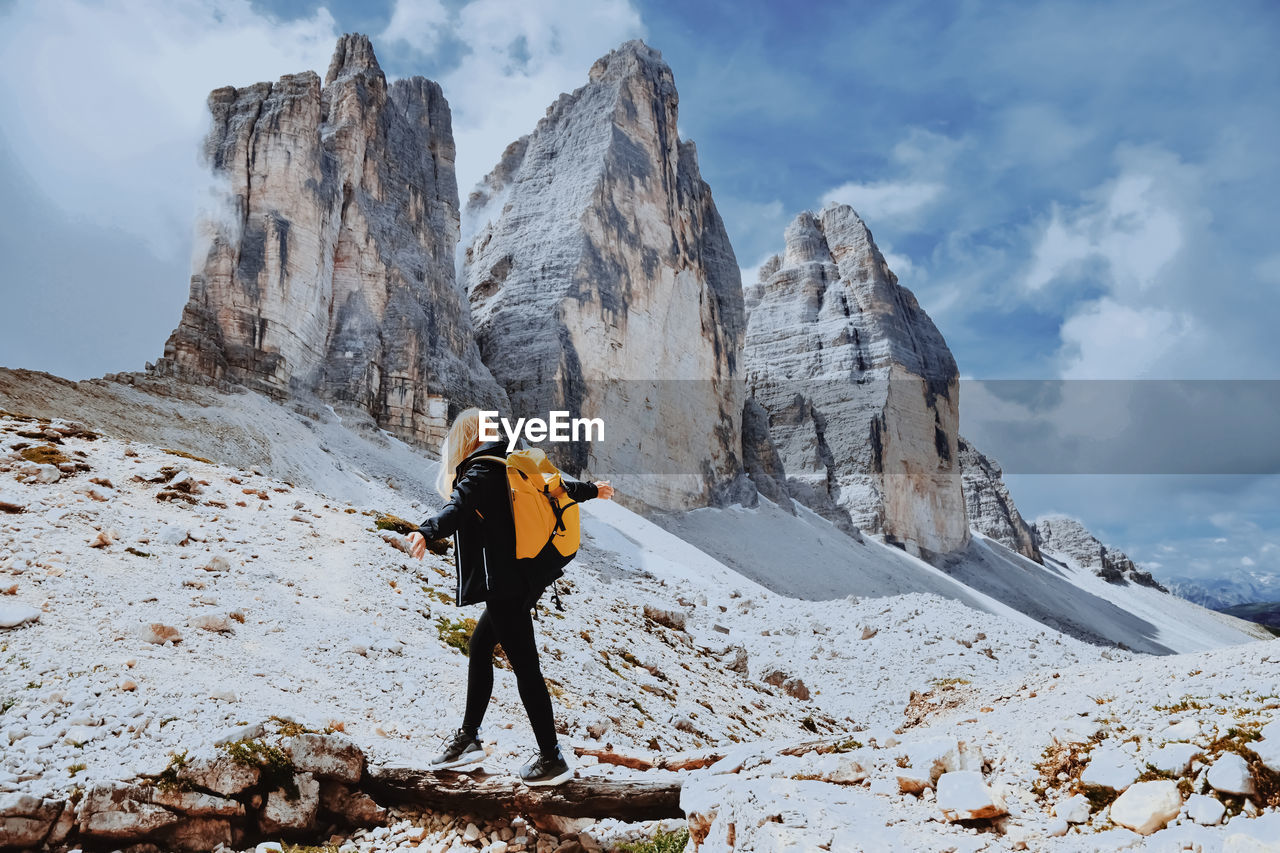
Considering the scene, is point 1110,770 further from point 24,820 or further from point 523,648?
point 24,820

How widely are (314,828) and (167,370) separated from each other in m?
27.4

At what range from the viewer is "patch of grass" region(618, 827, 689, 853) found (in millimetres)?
3680

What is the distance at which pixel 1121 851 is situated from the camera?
8.71ft

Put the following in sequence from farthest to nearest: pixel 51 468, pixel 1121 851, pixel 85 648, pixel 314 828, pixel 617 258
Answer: pixel 617 258
pixel 51 468
pixel 85 648
pixel 314 828
pixel 1121 851

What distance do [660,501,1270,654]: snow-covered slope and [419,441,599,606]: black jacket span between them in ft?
97.1

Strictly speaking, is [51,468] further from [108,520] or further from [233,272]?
[233,272]

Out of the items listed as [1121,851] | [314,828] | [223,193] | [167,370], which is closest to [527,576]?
[314,828]

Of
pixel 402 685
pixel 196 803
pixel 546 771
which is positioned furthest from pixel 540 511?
pixel 402 685

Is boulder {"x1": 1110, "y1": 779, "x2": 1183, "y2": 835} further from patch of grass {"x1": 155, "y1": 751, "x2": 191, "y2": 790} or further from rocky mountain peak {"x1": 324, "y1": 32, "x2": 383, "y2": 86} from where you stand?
rocky mountain peak {"x1": 324, "y1": 32, "x2": 383, "y2": 86}

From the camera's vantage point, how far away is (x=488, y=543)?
4094 mm

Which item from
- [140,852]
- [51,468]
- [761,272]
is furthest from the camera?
[761,272]

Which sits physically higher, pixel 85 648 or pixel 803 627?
pixel 85 648

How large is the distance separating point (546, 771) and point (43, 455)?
24.0 feet

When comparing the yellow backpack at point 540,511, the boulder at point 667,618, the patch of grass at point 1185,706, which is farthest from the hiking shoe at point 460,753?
the boulder at point 667,618
